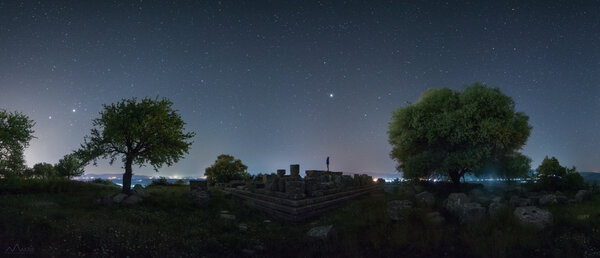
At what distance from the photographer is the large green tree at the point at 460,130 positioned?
18328mm

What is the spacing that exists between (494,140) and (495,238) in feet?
45.2

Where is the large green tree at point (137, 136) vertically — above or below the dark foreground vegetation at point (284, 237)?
above

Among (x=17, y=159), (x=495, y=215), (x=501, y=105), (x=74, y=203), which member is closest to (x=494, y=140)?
(x=501, y=105)

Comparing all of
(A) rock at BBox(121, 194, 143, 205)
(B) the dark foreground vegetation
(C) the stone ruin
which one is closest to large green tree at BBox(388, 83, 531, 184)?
(C) the stone ruin

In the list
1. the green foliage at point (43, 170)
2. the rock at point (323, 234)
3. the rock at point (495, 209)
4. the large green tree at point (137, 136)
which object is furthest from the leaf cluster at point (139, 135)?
the green foliage at point (43, 170)

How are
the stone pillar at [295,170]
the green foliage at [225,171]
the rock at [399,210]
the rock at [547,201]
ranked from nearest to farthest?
the rock at [399,210] < the rock at [547,201] < the stone pillar at [295,170] < the green foliage at [225,171]

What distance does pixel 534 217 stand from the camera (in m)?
8.29

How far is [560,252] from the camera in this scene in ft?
21.4

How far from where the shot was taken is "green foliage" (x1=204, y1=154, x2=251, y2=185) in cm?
2953

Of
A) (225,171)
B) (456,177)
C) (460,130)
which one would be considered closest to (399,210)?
(460,130)

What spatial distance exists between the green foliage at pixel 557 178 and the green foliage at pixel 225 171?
27.2m

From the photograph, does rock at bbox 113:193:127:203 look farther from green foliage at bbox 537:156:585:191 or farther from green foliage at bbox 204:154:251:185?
green foliage at bbox 537:156:585:191

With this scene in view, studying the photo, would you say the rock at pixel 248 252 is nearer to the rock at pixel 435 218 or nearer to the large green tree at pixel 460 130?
the rock at pixel 435 218

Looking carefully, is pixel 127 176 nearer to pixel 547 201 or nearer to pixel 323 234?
pixel 323 234
